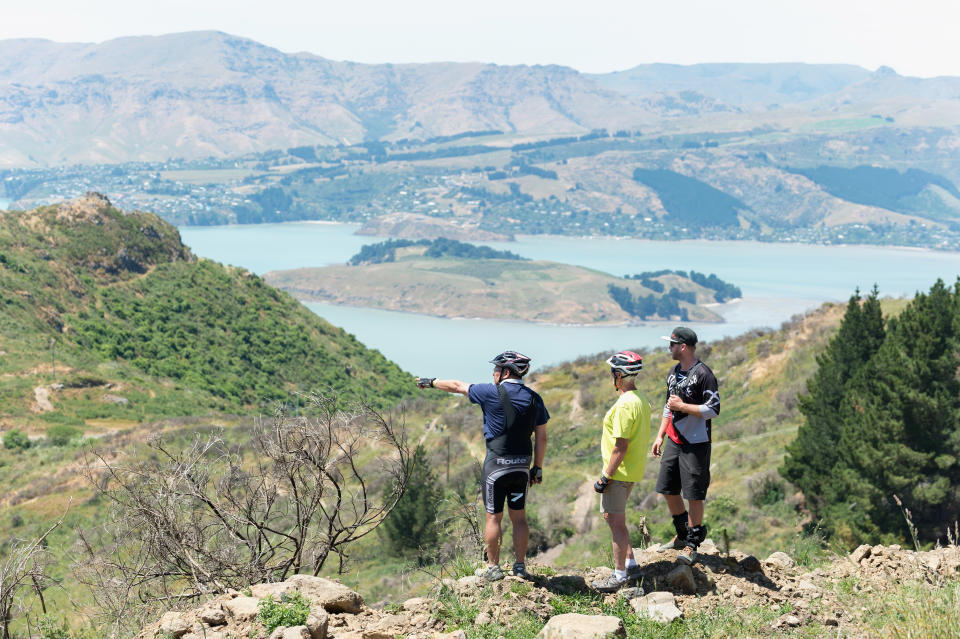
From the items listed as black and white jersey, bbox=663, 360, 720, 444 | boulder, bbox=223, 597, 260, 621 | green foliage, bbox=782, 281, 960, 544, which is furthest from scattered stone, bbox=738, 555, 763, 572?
green foliage, bbox=782, 281, 960, 544

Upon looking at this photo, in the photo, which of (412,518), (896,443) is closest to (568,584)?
(896,443)

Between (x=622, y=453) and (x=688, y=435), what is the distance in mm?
731

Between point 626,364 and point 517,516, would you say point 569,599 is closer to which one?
point 517,516

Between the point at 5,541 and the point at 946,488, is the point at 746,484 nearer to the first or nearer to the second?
the point at 946,488

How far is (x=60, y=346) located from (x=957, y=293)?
46.1 m

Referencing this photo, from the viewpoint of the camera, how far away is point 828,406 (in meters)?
21.0

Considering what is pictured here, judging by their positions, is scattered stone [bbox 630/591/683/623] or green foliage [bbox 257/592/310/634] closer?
green foliage [bbox 257/592/310/634]

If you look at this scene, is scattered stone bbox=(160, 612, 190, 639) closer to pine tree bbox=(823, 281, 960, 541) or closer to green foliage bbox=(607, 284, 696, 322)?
A: pine tree bbox=(823, 281, 960, 541)

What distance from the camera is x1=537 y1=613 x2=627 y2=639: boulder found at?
5281 millimetres

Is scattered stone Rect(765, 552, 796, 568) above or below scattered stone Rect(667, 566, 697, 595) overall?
below

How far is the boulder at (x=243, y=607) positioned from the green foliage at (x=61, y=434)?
32548 millimetres

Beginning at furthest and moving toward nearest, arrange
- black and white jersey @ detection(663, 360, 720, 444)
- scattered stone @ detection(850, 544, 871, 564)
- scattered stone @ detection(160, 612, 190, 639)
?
scattered stone @ detection(850, 544, 871, 564)
black and white jersey @ detection(663, 360, 720, 444)
scattered stone @ detection(160, 612, 190, 639)

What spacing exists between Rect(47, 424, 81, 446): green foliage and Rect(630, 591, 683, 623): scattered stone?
3373 centimetres

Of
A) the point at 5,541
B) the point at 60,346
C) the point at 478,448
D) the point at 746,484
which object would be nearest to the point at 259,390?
the point at 60,346
